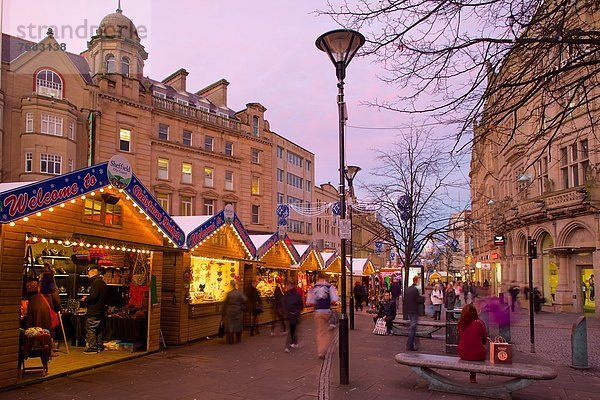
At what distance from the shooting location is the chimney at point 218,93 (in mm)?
48688

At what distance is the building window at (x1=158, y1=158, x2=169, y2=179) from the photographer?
38000 millimetres

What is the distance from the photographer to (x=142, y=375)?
9430 mm

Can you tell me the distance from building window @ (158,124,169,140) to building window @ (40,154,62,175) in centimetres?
800

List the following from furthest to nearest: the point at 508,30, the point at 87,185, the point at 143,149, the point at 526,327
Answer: the point at 143,149 → the point at 526,327 → the point at 87,185 → the point at 508,30

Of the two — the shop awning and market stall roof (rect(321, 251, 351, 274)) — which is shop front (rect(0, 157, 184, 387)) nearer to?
the shop awning

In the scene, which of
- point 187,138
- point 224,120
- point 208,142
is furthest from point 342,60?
point 224,120

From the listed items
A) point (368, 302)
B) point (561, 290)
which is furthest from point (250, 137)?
point (561, 290)

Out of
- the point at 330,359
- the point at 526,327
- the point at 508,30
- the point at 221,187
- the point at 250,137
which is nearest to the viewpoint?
the point at 508,30

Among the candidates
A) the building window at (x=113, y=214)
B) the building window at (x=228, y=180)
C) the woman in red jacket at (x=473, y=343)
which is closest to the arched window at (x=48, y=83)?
the building window at (x=228, y=180)

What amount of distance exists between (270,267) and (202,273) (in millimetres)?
5561

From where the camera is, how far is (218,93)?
4900cm

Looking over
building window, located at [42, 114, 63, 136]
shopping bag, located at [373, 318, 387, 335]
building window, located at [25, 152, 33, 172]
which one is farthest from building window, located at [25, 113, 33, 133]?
shopping bag, located at [373, 318, 387, 335]

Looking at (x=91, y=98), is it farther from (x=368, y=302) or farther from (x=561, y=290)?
(x=561, y=290)

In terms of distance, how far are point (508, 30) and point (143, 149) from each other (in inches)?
1286
